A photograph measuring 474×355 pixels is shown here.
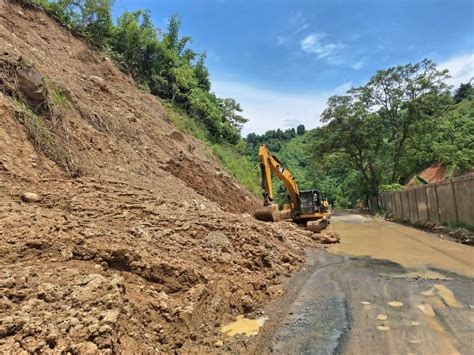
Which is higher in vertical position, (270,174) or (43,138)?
(43,138)

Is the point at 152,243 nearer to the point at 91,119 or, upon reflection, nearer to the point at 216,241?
the point at 216,241

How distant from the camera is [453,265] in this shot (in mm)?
8070

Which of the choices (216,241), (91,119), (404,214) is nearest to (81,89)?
(91,119)

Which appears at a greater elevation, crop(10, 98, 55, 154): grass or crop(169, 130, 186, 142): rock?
crop(169, 130, 186, 142): rock

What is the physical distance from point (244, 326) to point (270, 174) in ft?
29.6

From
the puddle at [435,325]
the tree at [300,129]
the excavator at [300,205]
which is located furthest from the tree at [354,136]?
the tree at [300,129]

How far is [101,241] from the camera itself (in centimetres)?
443

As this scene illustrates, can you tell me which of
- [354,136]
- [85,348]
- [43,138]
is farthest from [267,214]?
[354,136]

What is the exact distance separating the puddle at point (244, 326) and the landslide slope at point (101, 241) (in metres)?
0.13

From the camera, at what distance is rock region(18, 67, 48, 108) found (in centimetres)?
714

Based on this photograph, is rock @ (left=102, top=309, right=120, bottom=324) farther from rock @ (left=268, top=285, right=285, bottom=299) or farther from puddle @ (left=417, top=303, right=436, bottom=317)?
puddle @ (left=417, top=303, right=436, bottom=317)

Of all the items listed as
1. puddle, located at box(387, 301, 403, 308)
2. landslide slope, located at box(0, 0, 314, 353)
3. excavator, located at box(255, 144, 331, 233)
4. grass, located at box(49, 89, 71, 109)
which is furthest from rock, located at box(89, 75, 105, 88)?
puddle, located at box(387, 301, 403, 308)

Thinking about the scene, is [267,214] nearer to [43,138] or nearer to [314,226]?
[314,226]

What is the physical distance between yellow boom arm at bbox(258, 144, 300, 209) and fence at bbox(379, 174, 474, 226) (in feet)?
20.0
